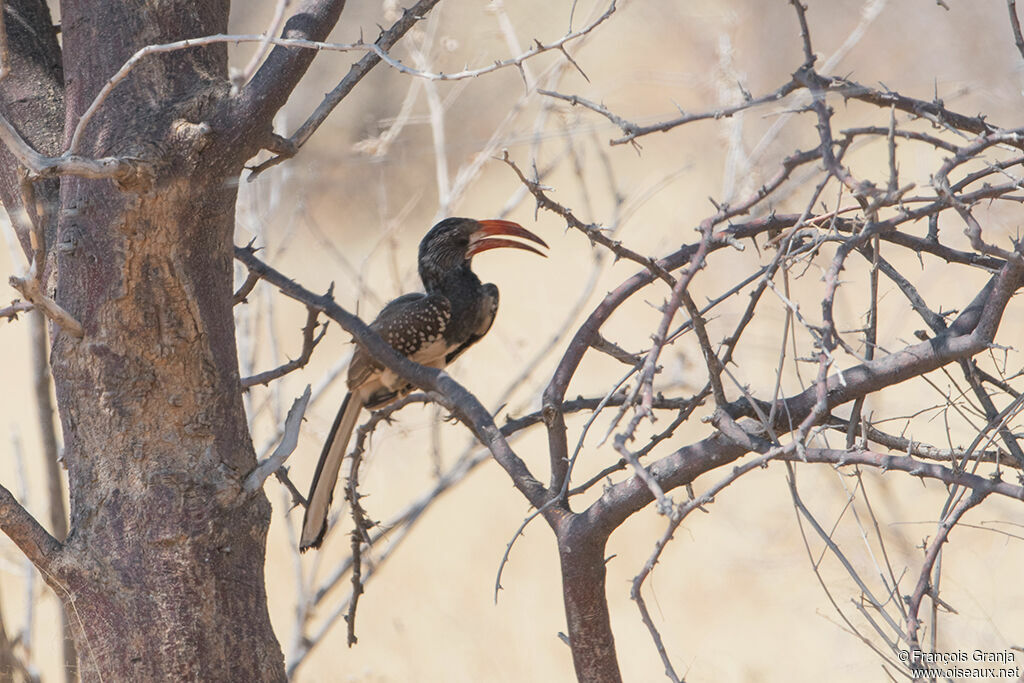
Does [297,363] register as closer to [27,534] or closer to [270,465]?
[270,465]

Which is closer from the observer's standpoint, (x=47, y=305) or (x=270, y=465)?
(x=47, y=305)

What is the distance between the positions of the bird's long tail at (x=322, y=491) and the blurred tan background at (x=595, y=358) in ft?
6.12

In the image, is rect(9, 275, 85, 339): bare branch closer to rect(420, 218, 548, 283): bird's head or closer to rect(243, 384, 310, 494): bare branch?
rect(243, 384, 310, 494): bare branch

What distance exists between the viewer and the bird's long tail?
271cm

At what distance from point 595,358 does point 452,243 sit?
4.60m

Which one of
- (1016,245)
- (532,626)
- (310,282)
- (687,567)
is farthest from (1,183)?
(310,282)

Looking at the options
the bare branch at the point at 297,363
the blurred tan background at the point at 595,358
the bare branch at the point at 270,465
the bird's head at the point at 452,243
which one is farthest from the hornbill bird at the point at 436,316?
the blurred tan background at the point at 595,358

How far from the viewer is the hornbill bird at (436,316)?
324 cm

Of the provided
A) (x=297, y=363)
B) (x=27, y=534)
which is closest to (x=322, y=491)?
(x=297, y=363)

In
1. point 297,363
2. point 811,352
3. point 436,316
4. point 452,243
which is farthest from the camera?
point 452,243

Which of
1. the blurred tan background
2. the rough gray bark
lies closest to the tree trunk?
the rough gray bark

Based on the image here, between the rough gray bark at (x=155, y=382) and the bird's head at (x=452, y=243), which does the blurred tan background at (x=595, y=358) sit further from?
the rough gray bark at (x=155, y=382)

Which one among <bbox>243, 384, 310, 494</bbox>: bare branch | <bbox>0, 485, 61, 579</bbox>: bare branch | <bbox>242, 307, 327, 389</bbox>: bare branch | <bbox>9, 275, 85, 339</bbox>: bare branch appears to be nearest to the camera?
<bbox>9, 275, 85, 339</bbox>: bare branch

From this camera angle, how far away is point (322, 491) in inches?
109
